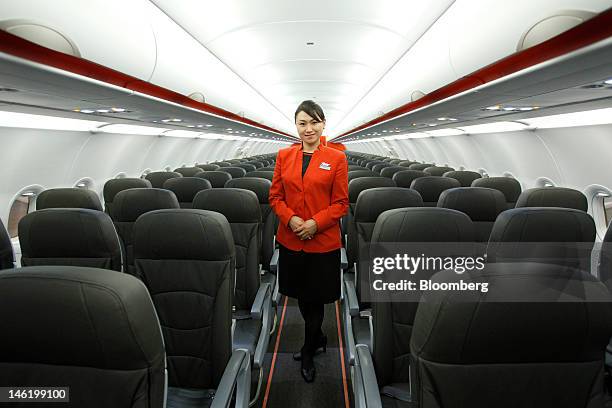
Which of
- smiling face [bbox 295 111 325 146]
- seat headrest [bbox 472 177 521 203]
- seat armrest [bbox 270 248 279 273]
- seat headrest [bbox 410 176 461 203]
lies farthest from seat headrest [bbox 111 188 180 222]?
seat headrest [bbox 472 177 521 203]

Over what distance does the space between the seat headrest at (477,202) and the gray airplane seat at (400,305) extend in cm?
132

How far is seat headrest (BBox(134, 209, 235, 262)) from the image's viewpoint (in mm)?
2318

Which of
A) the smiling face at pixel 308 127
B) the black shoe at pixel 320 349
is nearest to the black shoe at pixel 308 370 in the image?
the black shoe at pixel 320 349

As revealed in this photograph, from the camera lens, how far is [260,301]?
10.4 feet

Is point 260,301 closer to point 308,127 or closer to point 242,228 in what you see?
point 242,228

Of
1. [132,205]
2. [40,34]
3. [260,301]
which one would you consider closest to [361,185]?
[260,301]

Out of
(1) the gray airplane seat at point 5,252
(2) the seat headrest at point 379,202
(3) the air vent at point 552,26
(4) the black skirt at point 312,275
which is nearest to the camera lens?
(3) the air vent at point 552,26

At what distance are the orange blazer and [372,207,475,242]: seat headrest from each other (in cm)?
54

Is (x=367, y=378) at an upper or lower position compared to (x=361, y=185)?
lower

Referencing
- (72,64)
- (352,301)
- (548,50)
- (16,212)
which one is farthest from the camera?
(16,212)

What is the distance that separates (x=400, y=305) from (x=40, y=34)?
271 centimetres

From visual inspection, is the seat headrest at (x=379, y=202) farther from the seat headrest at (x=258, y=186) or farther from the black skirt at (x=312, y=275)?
the seat headrest at (x=258, y=186)

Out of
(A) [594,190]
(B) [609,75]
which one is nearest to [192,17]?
(B) [609,75]

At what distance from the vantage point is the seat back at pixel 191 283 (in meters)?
2.32
